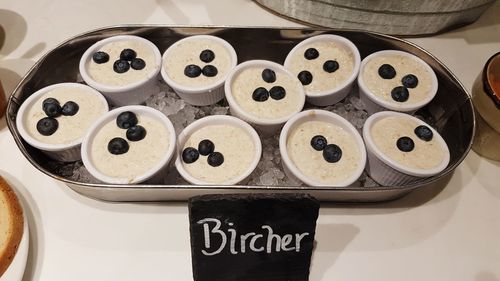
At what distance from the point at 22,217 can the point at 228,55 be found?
0.70 m

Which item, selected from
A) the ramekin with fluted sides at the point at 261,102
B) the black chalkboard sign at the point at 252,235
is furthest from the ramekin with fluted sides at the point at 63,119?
the black chalkboard sign at the point at 252,235

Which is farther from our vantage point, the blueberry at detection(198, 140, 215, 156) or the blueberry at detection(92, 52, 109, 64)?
the blueberry at detection(92, 52, 109, 64)

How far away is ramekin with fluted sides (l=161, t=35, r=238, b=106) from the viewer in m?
1.31

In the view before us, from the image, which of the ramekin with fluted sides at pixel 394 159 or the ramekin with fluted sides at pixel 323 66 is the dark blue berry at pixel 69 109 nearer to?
the ramekin with fluted sides at pixel 323 66

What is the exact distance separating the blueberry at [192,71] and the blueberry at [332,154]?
430 mm

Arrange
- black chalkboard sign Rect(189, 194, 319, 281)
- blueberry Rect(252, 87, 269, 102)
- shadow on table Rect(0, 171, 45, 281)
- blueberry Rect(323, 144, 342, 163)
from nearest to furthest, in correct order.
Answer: black chalkboard sign Rect(189, 194, 319, 281) < shadow on table Rect(0, 171, 45, 281) < blueberry Rect(323, 144, 342, 163) < blueberry Rect(252, 87, 269, 102)

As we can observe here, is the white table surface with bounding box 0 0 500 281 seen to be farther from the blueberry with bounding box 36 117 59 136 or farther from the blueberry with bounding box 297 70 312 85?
the blueberry with bounding box 297 70 312 85

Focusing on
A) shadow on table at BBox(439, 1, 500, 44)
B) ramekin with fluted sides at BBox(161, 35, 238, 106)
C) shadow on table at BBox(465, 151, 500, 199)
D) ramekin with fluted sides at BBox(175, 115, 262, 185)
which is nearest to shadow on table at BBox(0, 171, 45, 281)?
ramekin with fluted sides at BBox(175, 115, 262, 185)

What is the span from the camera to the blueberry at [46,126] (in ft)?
3.92

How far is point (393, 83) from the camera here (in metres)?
1.36

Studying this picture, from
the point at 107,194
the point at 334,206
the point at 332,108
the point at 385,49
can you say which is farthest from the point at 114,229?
the point at 385,49

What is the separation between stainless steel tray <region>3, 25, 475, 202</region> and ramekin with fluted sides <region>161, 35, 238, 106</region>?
29mm

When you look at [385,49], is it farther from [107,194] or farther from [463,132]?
[107,194]

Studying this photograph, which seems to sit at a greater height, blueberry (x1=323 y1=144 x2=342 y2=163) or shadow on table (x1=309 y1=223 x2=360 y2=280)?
blueberry (x1=323 y1=144 x2=342 y2=163)
